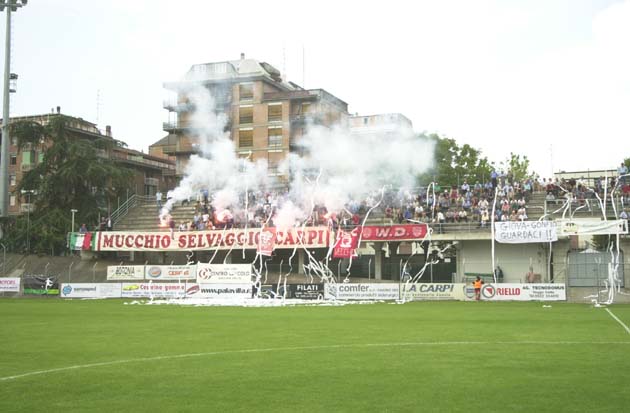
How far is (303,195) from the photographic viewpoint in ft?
174

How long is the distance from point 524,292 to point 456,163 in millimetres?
33180

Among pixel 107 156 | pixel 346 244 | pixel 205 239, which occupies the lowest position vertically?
pixel 346 244

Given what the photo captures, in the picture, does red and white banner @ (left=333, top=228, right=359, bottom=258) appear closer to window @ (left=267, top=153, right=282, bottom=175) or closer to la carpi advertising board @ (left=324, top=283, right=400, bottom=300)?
la carpi advertising board @ (left=324, top=283, right=400, bottom=300)

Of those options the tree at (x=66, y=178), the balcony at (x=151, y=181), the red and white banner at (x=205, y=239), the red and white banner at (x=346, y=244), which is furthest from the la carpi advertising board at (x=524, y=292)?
the balcony at (x=151, y=181)

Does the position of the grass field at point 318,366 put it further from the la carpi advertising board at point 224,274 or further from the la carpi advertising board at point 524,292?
the la carpi advertising board at point 224,274

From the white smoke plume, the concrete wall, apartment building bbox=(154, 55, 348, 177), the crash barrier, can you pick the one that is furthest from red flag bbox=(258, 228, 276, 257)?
apartment building bbox=(154, 55, 348, 177)

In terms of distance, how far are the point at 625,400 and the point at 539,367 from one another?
10.5 feet

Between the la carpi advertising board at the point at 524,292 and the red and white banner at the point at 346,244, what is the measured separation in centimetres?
1068

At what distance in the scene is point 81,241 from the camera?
5759 cm

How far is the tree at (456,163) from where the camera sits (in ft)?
224

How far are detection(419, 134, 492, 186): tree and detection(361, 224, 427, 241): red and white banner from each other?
788 inches

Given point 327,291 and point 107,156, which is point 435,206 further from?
point 107,156

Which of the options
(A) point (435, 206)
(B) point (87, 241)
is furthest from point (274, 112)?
(A) point (435, 206)

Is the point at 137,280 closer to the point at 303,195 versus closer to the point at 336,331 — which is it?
the point at 303,195
